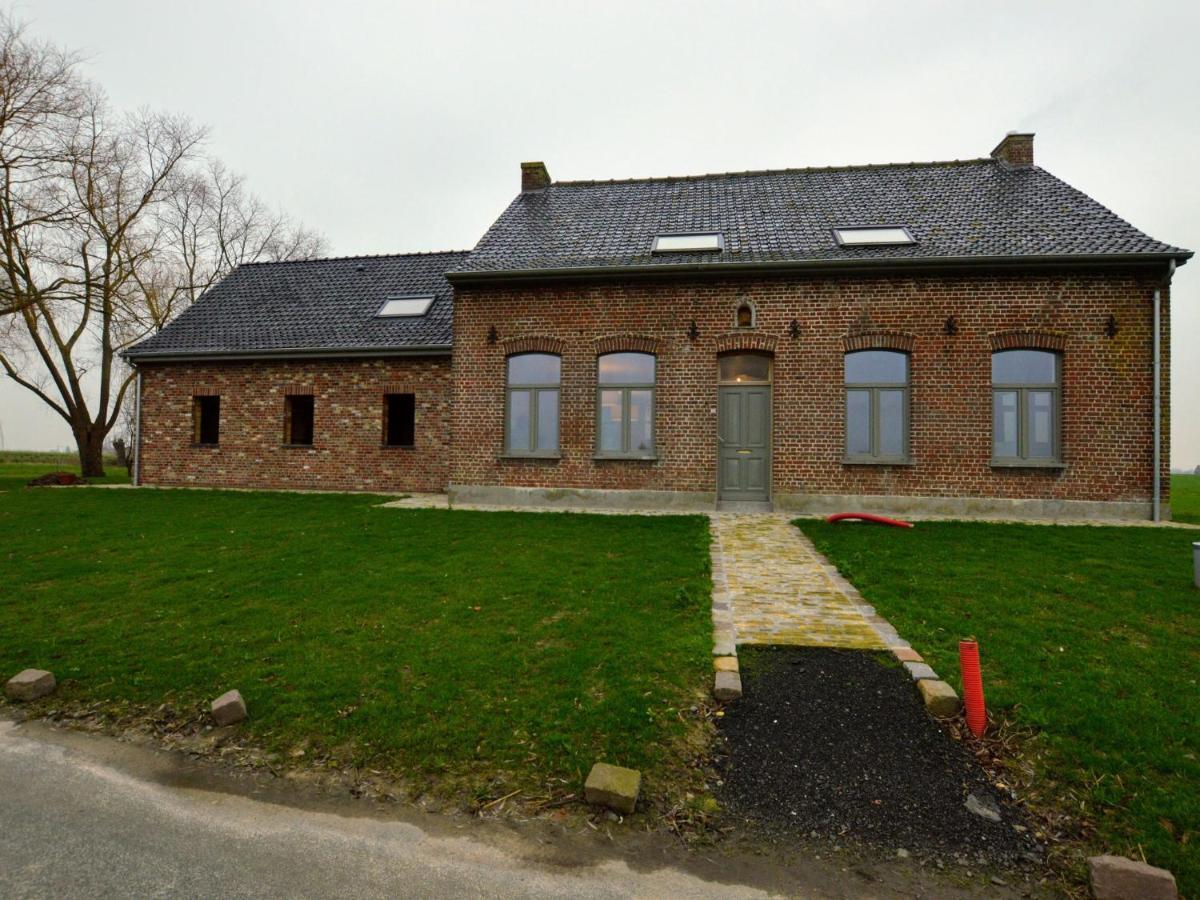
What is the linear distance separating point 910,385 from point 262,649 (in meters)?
10.5

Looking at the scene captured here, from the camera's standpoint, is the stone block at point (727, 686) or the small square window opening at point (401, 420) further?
the small square window opening at point (401, 420)

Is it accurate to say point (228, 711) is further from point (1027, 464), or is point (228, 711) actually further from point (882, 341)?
point (1027, 464)

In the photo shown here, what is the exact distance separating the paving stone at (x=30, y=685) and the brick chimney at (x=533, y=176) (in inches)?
538

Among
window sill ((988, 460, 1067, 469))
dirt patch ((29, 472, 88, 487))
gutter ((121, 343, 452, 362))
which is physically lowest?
dirt patch ((29, 472, 88, 487))

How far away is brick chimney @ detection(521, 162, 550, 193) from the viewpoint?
47.6ft

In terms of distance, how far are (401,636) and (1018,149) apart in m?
16.2

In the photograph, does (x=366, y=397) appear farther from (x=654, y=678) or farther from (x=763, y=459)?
(x=654, y=678)

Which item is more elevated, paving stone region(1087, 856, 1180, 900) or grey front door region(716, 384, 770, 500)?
grey front door region(716, 384, 770, 500)

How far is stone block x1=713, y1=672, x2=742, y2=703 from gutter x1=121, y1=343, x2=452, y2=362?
35.6 ft

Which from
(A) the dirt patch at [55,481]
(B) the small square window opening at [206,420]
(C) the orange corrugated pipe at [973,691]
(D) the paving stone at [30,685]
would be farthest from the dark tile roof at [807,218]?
(A) the dirt patch at [55,481]

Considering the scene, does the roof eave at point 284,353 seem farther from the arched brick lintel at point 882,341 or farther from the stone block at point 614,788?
the stone block at point 614,788

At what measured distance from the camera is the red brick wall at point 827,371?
32.3 feet

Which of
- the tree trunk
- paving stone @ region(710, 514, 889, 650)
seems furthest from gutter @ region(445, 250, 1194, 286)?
the tree trunk

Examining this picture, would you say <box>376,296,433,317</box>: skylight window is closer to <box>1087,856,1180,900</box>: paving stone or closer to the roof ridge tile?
the roof ridge tile
